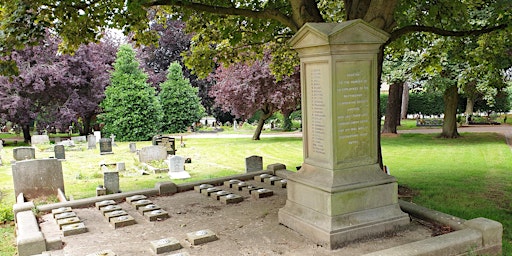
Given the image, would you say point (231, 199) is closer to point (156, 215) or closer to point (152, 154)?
point (156, 215)

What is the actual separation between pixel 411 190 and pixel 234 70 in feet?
52.7

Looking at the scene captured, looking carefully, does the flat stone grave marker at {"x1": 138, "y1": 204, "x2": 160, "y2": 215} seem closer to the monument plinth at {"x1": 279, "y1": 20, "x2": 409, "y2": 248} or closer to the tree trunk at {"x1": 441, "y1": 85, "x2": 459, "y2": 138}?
the monument plinth at {"x1": 279, "y1": 20, "x2": 409, "y2": 248}

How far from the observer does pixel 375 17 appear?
851cm

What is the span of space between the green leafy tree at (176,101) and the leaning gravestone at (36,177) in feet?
86.2

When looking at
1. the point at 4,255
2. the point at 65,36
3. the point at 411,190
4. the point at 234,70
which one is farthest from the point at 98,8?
the point at 234,70

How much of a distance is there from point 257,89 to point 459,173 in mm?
12803

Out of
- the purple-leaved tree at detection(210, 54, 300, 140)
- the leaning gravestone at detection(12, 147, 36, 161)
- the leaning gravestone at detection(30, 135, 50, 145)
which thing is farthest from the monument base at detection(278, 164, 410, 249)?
the leaning gravestone at detection(30, 135, 50, 145)

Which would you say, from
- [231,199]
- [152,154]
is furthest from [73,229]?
[152,154]

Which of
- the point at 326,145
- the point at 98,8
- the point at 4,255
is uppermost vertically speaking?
the point at 98,8

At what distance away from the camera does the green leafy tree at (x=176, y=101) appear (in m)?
37.0

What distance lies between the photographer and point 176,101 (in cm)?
3697

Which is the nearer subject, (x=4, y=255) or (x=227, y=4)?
(x=4, y=255)

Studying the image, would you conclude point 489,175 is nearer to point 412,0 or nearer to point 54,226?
point 412,0

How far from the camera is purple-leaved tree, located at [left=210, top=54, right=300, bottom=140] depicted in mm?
23703
